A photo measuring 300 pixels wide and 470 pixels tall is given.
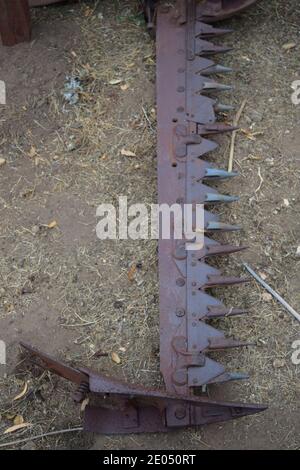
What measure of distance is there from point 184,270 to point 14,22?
195cm

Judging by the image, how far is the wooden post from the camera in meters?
4.31

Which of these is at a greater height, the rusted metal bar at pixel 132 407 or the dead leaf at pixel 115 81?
the dead leaf at pixel 115 81

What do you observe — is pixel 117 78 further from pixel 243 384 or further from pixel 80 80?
pixel 243 384

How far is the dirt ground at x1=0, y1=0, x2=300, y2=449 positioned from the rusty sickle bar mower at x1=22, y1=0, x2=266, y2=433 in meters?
0.15

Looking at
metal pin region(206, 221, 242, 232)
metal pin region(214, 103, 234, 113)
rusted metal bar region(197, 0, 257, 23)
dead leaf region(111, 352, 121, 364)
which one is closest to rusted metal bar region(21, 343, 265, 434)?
dead leaf region(111, 352, 121, 364)

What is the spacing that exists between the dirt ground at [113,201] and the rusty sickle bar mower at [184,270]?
15 centimetres

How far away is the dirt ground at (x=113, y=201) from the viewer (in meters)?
3.61

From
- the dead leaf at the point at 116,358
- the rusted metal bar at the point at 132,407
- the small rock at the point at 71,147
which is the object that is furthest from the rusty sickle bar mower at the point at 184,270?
the small rock at the point at 71,147

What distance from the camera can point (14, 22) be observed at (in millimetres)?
4410

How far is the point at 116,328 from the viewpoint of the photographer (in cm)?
376

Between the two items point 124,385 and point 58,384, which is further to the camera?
point 58,384

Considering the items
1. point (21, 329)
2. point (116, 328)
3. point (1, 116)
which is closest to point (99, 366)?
point (116, 328)

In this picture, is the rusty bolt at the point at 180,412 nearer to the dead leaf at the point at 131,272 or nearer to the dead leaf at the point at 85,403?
the dead leaf at the point at 85,403
